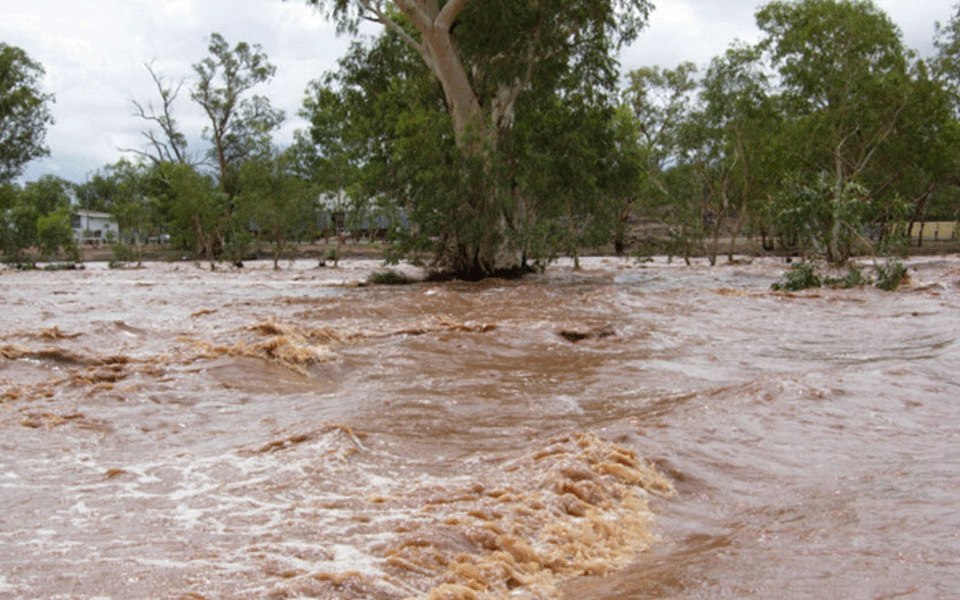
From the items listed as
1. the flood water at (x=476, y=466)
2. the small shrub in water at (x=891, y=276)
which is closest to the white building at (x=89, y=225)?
the small shrub in water at (x=891, y=276)

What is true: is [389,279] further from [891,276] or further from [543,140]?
[891,276]

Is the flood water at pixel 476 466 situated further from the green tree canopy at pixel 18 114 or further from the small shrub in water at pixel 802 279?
the green tree canopy at pixel 18 114

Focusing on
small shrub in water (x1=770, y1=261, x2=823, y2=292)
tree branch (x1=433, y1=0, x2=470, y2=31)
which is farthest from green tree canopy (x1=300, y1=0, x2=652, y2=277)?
small shrub in water (x1=770, y1=261, x2=823, y2=292)

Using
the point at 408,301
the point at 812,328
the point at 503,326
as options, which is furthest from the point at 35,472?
the point at 408,301

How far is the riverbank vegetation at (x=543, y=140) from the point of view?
65.4 ft

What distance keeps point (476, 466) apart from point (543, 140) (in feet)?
63.0

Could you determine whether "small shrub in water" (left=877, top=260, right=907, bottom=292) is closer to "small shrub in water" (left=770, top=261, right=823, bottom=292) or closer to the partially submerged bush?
the partially submerged bush

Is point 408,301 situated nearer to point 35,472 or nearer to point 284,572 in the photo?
point 35,472

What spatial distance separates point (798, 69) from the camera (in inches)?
1061

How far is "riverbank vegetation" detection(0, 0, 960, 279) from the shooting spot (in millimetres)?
19938

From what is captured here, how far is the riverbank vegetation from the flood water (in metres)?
11.6

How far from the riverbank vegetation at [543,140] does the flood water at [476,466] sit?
1160cm

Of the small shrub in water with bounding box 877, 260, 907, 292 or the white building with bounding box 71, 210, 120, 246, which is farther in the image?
the white building with bounding box 71, 210, 120, 246

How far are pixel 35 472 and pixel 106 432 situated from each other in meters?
0.93
